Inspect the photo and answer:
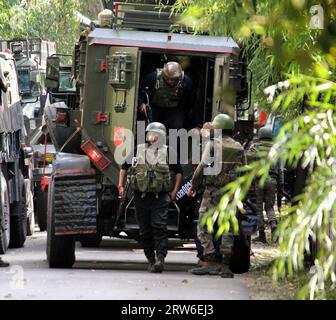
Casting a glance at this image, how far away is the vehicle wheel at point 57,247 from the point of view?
1416 cm

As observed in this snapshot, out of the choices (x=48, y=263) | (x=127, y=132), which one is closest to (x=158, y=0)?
(x=127, y=132)

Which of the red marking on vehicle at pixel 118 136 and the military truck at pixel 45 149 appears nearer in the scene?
the red marking on vehicle at pixel 118 136

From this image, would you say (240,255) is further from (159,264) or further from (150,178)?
(150,178)

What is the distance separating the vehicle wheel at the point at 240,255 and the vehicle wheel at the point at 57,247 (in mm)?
1942

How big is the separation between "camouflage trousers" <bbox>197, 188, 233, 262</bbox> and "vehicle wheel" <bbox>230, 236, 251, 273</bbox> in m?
0.47

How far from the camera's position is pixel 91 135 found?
14414 millimetres

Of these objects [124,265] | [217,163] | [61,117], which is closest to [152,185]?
[217,163]

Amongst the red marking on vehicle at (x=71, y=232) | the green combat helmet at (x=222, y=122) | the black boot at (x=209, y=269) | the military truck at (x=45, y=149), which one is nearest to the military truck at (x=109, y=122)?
the red marking on vehicle at (x=71, y=232)

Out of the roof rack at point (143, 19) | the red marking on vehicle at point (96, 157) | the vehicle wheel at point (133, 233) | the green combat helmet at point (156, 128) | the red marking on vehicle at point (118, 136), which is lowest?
the vehicle wheel at point (133, 233)

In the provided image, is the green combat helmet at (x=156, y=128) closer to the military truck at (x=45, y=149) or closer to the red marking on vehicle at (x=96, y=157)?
the red marking on vehicle at (x=96, y=157)

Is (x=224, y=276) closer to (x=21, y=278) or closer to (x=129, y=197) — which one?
(x=129, y=197)

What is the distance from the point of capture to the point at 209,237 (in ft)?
45.6

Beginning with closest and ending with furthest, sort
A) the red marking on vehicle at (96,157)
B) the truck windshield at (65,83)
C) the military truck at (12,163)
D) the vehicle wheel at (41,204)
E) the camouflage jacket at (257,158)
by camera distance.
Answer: the red marking on vehicle at (96,157)
the truck windshield at (65,83)
the military truck at (12,163)
the camouflage jacket at (257,158)
the vehicle wheel at (41,204)

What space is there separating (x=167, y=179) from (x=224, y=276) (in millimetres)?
1320
